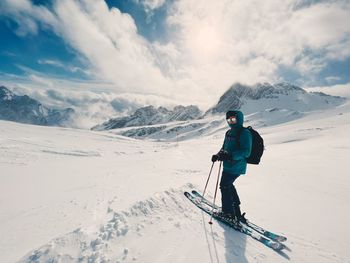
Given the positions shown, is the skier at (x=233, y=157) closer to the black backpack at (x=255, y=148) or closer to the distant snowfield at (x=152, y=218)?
the black backpack at (x=255, y=148)

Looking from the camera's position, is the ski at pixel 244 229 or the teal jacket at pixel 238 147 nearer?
the ski at pixel 244 229

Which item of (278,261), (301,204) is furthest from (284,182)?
(278,261)

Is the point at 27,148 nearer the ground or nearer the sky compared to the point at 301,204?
nearer the sky

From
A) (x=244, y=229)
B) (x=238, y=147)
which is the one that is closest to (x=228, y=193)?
(x=244, y=229)

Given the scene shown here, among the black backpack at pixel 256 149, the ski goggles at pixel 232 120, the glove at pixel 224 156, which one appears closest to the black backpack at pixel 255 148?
the black backpack at pixel 256 149

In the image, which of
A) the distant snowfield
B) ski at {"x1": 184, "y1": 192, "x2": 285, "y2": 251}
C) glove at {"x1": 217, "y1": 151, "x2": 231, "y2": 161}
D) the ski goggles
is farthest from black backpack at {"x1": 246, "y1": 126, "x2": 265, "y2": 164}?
the distant snowfield

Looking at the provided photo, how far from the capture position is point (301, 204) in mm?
8250

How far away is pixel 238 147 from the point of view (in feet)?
19.6

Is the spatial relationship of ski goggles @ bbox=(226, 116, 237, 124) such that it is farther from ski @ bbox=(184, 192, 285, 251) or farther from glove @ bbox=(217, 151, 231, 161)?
ski @ bbox=(184, 192, 285, 251)

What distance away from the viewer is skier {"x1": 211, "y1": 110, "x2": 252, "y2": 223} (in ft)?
19.0

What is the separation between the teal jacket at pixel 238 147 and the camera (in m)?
5.74

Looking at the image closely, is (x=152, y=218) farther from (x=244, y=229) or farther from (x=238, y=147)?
(x=238, y=147)

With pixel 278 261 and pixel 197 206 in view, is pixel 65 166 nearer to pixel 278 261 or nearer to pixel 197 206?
pixel 197 206

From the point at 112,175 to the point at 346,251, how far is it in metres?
10.7
